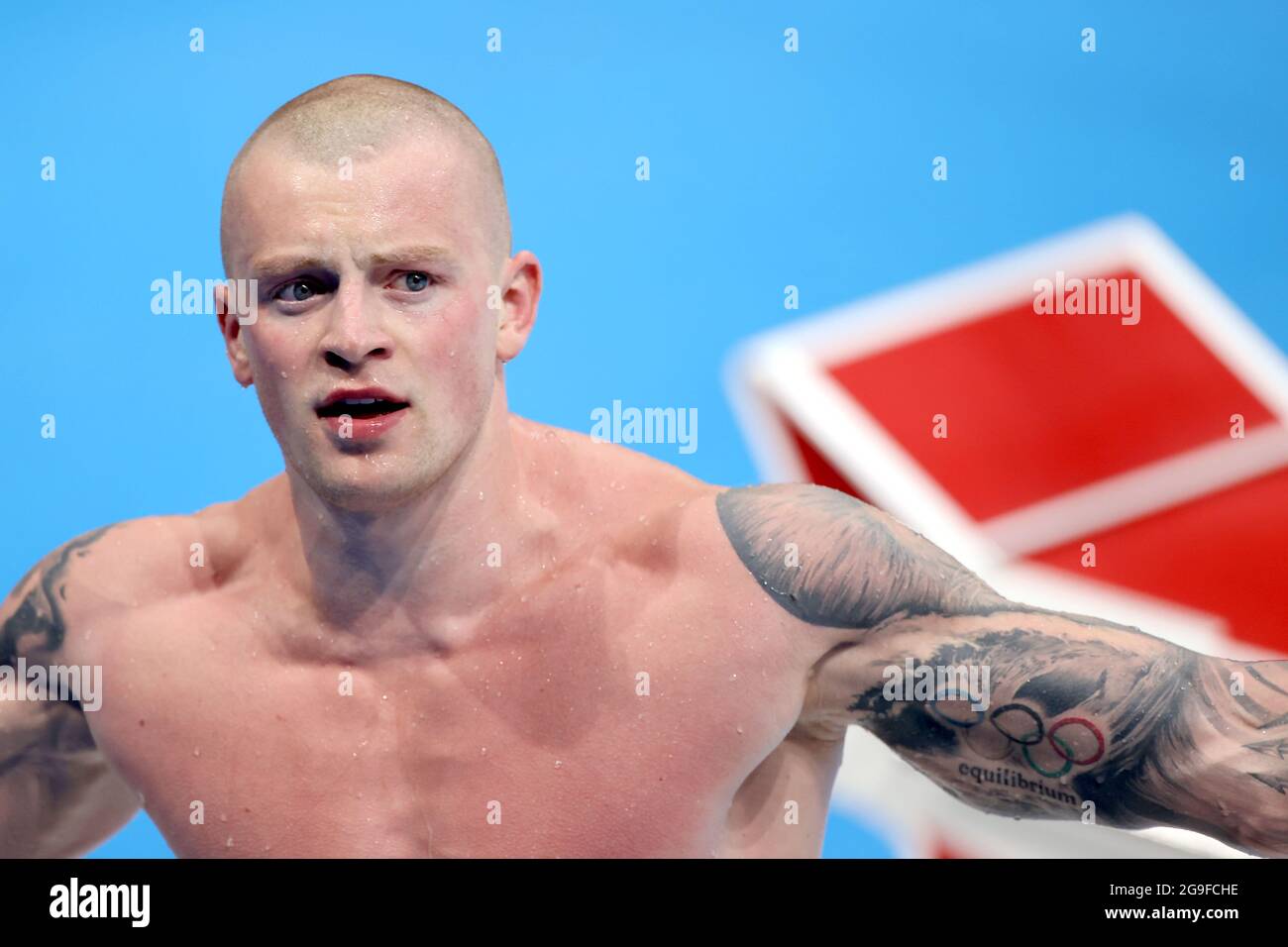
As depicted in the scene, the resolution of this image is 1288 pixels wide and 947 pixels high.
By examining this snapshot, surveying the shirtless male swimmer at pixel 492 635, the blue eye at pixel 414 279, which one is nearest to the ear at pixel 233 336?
the shirtless male swimmer at pixel 492 635

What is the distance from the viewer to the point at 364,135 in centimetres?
214

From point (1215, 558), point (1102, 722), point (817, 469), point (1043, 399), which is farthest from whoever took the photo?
point (1043, 399)

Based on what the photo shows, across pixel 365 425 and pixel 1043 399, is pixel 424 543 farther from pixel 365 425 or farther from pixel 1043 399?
pixel 1043 399

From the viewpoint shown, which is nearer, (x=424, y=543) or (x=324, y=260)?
(x=324, y=260)

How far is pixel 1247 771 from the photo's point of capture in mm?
2096

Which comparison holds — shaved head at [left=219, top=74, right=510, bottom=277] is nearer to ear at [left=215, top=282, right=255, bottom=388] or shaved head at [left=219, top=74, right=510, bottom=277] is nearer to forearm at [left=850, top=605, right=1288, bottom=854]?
ear at [left=215, top=282, right=255, bottom=388]

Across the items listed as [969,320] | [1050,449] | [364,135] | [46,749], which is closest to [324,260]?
[364,135]

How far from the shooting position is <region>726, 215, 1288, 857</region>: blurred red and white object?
3561 millimetres

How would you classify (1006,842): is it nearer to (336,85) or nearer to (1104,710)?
(1104,710)

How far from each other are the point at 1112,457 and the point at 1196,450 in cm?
20

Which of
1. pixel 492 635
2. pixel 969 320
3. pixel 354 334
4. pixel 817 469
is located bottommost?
pixel 492 635

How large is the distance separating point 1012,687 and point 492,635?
2.18 ft
